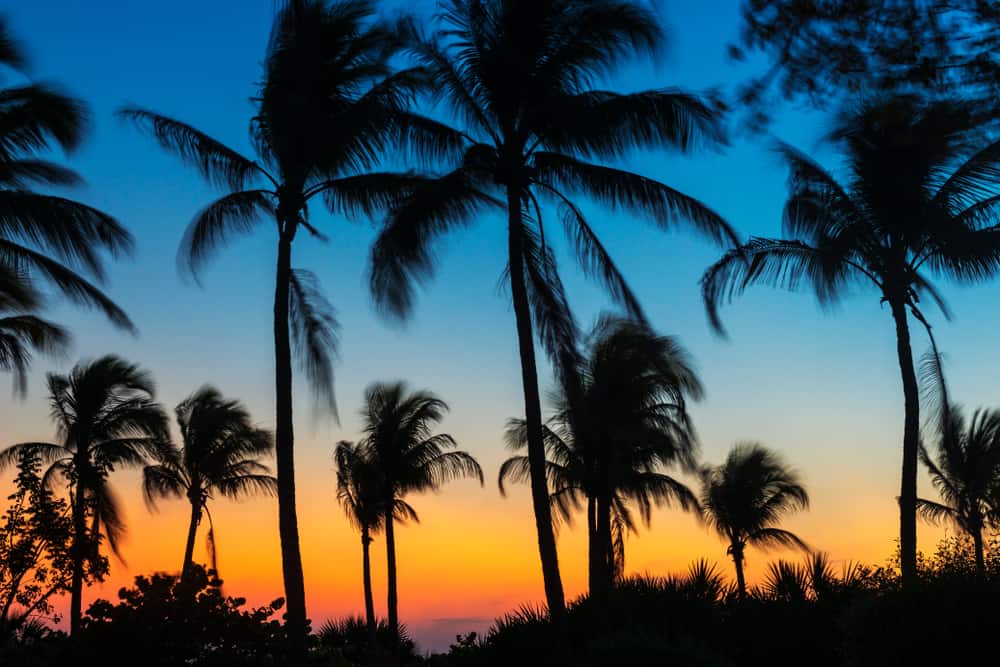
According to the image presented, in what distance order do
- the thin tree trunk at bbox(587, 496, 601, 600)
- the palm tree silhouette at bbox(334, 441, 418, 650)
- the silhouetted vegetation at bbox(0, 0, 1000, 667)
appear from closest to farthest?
the silhouetted vegetation at bbox(0, 0, 1000, 667) → the thin tree trunk at bbox(587, 496, 601, 600) → the palm tree silhouette at bbox(334, 441, 418, 650)

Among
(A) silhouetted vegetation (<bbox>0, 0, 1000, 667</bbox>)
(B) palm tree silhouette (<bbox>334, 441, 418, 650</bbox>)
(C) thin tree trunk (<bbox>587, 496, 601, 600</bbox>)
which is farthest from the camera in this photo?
(B) palm tree silhouette (<bbox>334, 441, 418, 650</bbox>)

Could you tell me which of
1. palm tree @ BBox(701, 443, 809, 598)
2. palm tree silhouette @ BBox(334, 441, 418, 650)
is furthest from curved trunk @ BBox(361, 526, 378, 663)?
palm tree @ BBox(701, 443, 809, 598)

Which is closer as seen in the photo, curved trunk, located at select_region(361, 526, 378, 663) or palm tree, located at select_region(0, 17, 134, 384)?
palm tree, located at select_region(0, 17, 134, 384)

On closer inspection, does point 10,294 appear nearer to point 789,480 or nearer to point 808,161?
point 808,161

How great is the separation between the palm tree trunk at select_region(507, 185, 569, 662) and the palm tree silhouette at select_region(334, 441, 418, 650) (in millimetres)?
20305

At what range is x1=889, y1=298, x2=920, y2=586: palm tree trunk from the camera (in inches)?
757

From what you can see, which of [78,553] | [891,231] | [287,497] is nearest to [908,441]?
[891,231]

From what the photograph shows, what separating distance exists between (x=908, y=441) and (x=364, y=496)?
73.3ft

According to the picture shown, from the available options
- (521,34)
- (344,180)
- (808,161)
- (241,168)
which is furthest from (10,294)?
(808,161)

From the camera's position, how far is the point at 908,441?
66.4ft

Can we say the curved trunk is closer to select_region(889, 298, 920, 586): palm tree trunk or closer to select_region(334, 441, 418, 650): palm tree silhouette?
select_region(334, 441, 418, 650): palm tree silhouette

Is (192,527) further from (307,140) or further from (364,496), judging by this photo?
(307,140)

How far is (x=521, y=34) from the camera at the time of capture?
732 inches

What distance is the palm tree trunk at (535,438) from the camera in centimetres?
1595
